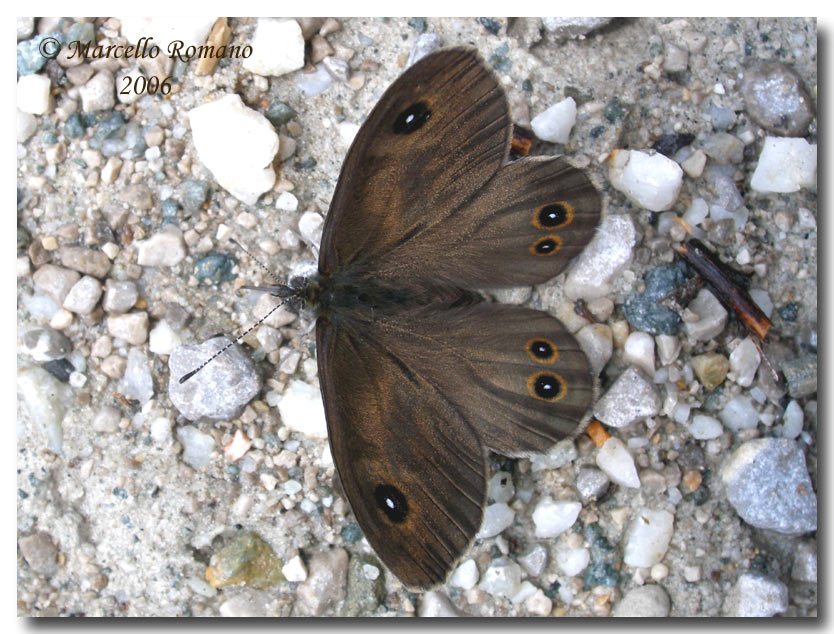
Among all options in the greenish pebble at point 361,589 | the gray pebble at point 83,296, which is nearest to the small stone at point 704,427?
the greenish pebble at point 361,589

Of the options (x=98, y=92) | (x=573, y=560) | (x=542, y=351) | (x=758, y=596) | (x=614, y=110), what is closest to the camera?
(x=542, y=351)

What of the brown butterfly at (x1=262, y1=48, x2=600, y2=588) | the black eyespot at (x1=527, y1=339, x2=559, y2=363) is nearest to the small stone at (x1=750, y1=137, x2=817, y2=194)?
the brown butterfly at (x1=262, y1=48, x2=600, y2=588)

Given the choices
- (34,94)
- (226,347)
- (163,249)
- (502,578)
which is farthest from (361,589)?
(34,94)

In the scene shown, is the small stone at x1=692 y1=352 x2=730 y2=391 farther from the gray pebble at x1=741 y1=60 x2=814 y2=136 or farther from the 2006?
the 2006

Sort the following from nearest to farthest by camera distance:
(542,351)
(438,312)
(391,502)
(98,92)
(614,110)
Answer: (391,502)
(542,351)
(438,312)
(614,110)
(98,92)

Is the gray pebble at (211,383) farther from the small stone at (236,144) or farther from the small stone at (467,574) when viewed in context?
the small stone at (467,574)

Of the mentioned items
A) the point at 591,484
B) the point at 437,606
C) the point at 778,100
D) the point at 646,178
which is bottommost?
the point at 437,606

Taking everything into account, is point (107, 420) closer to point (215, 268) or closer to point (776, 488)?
point (215, 268)

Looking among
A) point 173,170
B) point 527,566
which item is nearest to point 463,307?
point 527,566
